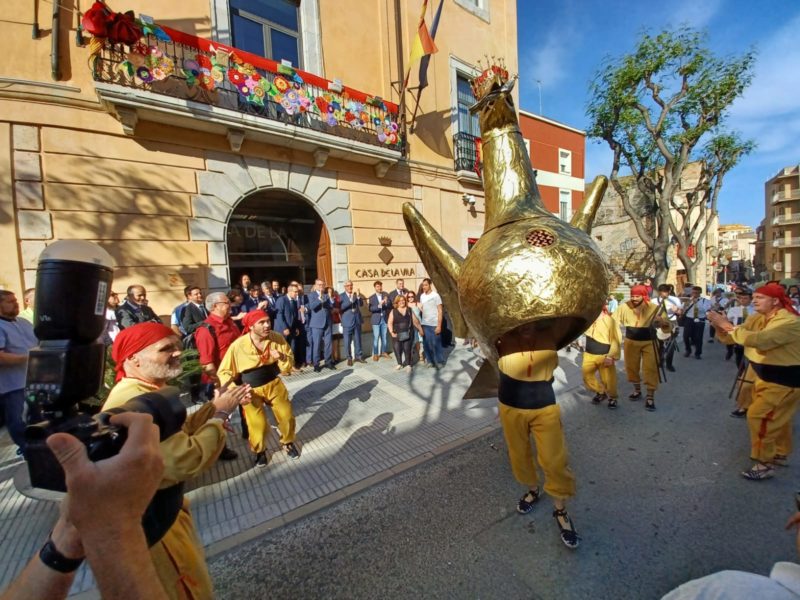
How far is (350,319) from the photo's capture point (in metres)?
7.49

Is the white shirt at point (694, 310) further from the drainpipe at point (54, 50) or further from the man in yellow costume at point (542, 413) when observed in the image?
the drainpipe at point (54, 50)

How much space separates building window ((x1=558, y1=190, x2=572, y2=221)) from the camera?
1817 centimetres

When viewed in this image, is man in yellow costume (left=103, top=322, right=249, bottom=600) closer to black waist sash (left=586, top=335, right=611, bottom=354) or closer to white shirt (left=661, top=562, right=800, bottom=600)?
white shirt (left=661, top=562, right=800, bottom=600)

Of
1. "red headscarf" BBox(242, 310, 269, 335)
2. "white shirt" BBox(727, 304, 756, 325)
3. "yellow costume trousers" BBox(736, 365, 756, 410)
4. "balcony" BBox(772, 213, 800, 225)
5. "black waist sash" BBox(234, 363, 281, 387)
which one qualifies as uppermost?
"balcony" BBox(772, 213, 800, 225)

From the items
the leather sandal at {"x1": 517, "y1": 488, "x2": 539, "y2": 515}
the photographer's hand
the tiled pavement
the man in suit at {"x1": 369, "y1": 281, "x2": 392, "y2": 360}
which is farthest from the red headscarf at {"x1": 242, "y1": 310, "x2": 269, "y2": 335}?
the man in suit at {"x1": 369, "y1": 281, "x2": 392, "y2": 360}

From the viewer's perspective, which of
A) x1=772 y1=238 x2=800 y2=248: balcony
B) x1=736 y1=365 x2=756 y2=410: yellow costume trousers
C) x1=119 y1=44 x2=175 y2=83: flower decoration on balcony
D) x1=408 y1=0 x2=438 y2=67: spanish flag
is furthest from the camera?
x1=772 y1=238 x2=800 y2=248: balcony

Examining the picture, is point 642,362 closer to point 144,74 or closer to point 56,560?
point 56,560

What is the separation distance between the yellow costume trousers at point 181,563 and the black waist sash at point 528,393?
1960mm

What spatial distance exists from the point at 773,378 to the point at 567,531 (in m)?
2.54

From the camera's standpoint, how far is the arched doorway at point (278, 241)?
8953 millimetres

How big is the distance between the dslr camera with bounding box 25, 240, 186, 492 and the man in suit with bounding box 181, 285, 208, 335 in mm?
4858

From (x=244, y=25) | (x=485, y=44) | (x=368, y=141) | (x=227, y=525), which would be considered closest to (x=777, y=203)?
(x=485, y=44)

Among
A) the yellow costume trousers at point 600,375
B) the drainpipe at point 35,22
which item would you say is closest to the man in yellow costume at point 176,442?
the yellow costume trousers at point 600,375

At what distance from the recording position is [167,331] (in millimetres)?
1838
